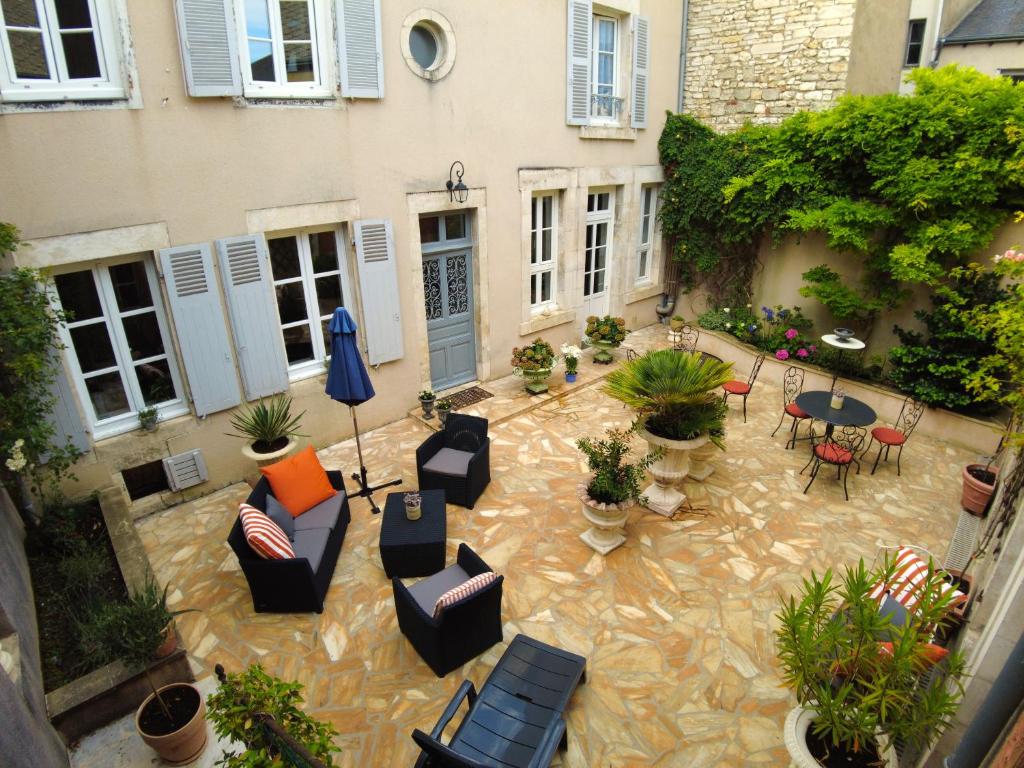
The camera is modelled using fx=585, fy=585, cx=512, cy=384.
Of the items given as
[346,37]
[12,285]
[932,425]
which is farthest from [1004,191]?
[12,285]

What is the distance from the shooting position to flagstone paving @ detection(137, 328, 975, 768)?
4.20 m

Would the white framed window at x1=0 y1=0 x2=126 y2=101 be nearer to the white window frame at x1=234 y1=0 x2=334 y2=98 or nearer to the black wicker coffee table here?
the white window frame at x1=234 y1=0 x2=334 y2=98

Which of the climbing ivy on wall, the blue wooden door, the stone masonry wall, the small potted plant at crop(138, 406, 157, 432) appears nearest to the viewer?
the small potted plant at crop(138, 406, 157, 432)

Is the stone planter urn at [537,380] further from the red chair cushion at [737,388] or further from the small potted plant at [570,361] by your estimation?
the red chair cushion at [737,388]

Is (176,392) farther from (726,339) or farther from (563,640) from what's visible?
(726,339)

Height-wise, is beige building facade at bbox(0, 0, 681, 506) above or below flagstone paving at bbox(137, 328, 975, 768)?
above

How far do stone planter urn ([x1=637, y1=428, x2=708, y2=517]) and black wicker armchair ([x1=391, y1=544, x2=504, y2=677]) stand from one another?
235 centimetres

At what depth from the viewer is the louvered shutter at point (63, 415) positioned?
5473mm

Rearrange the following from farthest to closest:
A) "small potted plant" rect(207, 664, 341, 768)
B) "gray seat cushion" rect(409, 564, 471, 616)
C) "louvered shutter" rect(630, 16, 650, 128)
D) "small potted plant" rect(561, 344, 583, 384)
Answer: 1. "louvered shutter" rect(630, 16, 650, 128)
2. "small potted plant" rect(561, 344, 583, 384)
3. "gray seat cushion" rect(409, 564, 471, 616)
4. "small potted plant" rect(207, 664, 341, 768)

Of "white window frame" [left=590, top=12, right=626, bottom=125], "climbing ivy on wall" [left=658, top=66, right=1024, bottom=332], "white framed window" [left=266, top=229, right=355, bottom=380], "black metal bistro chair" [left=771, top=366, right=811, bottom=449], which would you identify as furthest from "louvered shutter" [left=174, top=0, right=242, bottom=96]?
"climbing ivy on wall" [left=658, top=66, right=1024, bottom=332]

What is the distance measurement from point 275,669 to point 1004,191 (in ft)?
33.8

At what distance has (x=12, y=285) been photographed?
4848 mm

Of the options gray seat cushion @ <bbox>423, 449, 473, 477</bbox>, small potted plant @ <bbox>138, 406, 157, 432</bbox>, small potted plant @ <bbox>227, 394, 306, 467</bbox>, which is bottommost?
gray seat cushion @ <bbox>423, 449, 473, 477</bbox>

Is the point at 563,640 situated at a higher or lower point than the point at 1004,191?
lower
